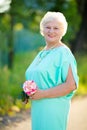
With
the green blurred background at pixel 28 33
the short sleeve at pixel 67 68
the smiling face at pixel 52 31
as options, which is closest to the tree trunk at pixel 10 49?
the green blurred background at pixel 28 33

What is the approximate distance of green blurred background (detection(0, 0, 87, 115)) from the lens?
13.7 meters

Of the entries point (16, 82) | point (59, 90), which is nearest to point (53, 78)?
point (59, 90)

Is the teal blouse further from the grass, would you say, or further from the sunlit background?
the sunlit background

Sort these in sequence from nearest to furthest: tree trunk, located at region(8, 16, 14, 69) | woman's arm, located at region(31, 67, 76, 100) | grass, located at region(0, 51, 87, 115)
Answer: woman's arm, located at region(31, 67, 76, 100), grass, located at region(0, 51, 87, 115), tree trunk, located at region(8, 16, 14, 69)

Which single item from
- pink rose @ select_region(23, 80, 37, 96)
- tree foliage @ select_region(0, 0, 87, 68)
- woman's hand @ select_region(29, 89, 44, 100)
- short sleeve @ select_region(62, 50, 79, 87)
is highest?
short sleeve @ select_region(62, 50, 79, 87)

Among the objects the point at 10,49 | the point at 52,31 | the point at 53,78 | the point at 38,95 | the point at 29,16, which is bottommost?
the point at 10,49

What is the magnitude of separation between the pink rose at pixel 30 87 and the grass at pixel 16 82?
4741 millimetres

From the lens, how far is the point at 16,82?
12.4 meters

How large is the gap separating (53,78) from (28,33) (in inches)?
462

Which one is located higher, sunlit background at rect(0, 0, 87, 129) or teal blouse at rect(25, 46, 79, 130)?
teal blouse at rect(25, 46, 79, 130)

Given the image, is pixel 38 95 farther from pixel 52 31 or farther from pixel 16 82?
pixel 16 82

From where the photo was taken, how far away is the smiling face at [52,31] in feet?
15.0

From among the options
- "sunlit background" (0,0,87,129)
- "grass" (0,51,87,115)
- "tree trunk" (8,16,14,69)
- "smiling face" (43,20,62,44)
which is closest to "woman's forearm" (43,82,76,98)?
"smiling face" (43,20,62,44)

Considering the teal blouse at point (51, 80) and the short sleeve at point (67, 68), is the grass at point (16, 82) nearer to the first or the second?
the teal blouse at point (51, 80)
